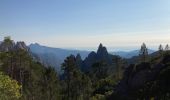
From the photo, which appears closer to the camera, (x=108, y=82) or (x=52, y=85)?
(x=52, y=85)

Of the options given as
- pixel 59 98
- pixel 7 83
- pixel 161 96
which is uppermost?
pixel 7 83

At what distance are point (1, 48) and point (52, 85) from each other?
883 inches

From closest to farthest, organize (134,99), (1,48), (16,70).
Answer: (134,99) < (1,48) < (16,70)

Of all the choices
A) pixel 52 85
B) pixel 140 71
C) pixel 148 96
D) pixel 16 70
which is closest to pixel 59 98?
pixel 52 85

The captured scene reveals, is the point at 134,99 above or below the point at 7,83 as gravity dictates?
below

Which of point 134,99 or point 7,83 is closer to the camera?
point 7,83

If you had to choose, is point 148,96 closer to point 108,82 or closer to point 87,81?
point 87,81

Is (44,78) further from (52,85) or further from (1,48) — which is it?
(1,48)

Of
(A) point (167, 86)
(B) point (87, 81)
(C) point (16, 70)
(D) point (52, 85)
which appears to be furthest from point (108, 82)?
(A) point (167, 86)

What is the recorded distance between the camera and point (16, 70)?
90312mm

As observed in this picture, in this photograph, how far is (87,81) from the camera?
101312mm

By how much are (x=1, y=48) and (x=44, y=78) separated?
70.2ft

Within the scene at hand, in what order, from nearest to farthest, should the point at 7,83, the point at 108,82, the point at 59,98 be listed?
the point at 7,83 → the point at 59,98 → the point at 108,82

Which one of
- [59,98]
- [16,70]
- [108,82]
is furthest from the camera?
[108,82]
